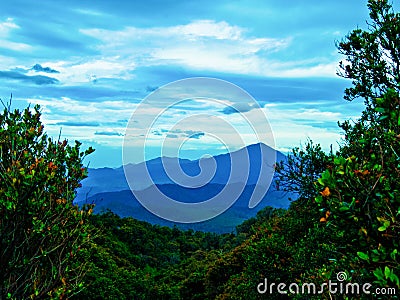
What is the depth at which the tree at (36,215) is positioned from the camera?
773 centimetres

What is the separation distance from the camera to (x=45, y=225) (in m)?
8.00

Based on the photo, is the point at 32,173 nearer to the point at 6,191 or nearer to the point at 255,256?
the point at 6,191

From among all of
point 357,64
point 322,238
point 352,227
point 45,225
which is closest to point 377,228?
point 352,227

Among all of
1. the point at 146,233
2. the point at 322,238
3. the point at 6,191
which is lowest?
the point at 146,233

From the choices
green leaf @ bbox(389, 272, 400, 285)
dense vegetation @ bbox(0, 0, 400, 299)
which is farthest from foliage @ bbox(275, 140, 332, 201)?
green leaf @ bbox(389, 272, 400, 285)

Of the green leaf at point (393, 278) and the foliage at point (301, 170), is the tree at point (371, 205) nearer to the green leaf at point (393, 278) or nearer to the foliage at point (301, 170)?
the green leaf at point (393, 278)

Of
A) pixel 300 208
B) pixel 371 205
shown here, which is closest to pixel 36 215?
pixel 371 205

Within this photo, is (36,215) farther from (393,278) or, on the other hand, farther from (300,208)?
(300,208)

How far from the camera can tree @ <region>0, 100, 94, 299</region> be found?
7.73m

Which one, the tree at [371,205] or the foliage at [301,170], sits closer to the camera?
the tree at [371,205]

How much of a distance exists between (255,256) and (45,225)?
1081 cm

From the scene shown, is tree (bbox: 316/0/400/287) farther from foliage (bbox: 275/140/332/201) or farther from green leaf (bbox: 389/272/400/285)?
foliage (bbox: 275/140/332/201)

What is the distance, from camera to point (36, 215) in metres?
8.02

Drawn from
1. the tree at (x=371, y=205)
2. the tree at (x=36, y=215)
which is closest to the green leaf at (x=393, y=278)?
the tree at (x=371, y=205)
